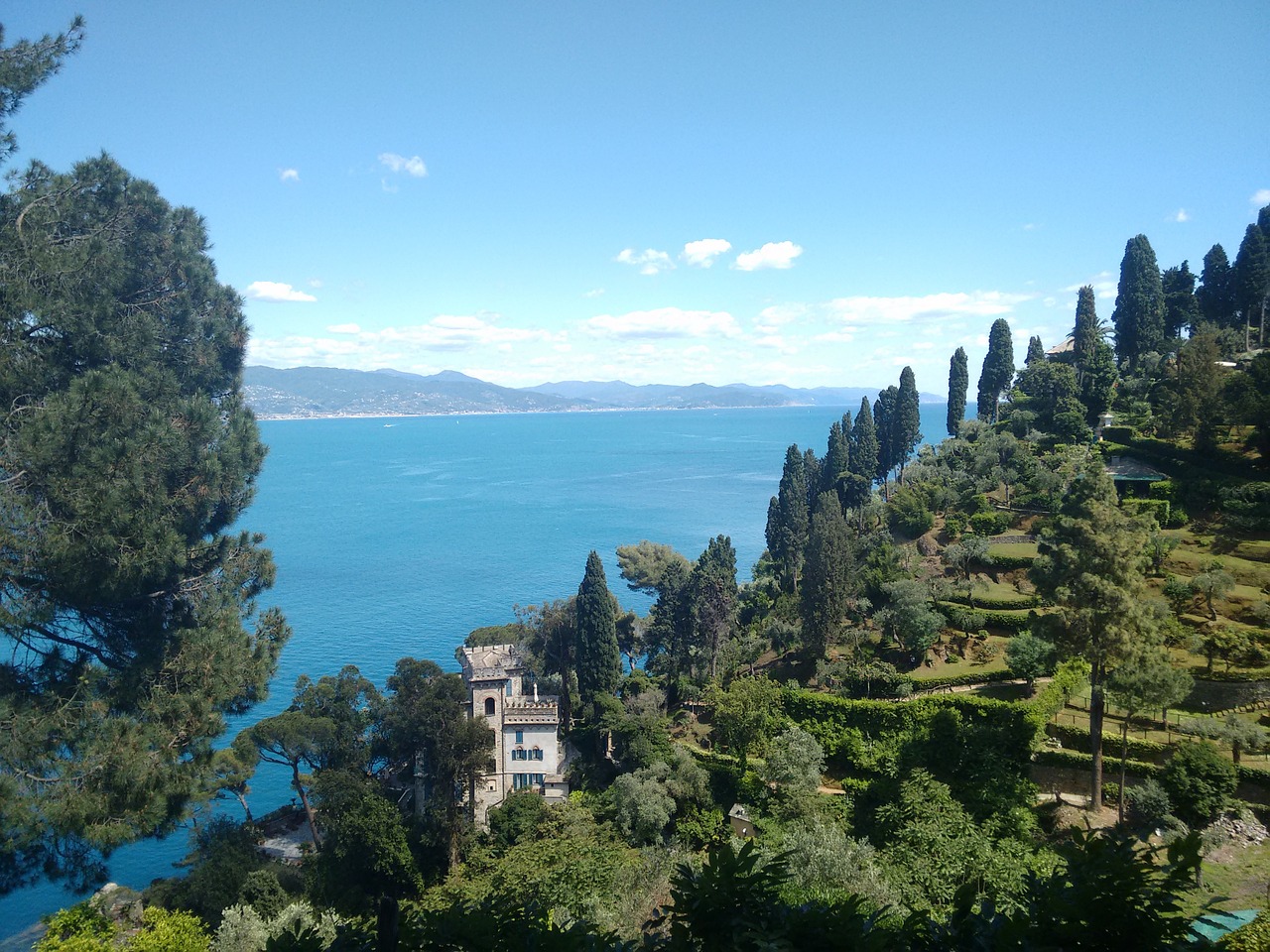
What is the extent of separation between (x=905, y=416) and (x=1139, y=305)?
47.5 ft

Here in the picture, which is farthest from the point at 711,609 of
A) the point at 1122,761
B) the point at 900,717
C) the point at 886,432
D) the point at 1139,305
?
the point at 1139,305

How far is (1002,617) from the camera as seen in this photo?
80.7 ft

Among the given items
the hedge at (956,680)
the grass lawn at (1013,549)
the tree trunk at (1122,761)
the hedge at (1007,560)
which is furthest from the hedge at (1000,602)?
the tree trunk at (1122,761)

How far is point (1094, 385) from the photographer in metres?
37.8

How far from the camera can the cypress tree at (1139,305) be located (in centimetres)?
4334

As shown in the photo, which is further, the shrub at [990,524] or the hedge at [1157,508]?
the shrub at [990,524]

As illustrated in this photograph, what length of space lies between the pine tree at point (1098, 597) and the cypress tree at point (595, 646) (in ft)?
64.1

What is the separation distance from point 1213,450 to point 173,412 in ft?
115

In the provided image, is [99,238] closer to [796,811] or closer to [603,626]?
[796,811]

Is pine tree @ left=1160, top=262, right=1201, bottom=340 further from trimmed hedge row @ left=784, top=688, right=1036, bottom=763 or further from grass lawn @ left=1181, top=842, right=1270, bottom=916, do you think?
grass lawn @ left=1181, top=842, right=1270, bottom=916

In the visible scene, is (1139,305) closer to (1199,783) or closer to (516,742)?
(1199,783)

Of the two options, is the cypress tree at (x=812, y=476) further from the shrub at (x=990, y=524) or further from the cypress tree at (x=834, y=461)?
the shrub at (x=990, y=524)

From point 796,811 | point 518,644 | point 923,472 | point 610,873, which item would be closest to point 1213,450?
point 923,472

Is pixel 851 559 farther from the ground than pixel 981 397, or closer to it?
closer to it
